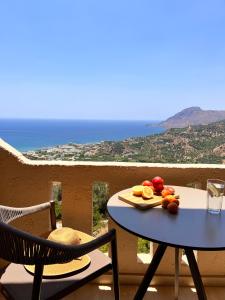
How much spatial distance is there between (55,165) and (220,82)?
37.8 metres

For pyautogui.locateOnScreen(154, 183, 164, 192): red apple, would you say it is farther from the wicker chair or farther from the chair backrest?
the chair backrest

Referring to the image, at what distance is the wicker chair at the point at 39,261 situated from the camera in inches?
49.1

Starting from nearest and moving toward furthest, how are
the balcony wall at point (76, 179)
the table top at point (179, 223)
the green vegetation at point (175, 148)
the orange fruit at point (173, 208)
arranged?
the table top at point (179, 223) < the orange fruit at point (173, 208) < the balcony wall at point (76, 179) < the green vegetation at point (175, 148)

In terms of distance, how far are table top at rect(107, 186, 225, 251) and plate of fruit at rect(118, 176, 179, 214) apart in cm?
3

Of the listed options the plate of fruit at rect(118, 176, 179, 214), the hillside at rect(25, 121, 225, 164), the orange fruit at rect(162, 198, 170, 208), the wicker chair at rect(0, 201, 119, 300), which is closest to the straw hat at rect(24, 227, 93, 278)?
the wicker chair at rect(0, 201, 119, 300)

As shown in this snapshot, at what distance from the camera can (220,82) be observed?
36750 mm

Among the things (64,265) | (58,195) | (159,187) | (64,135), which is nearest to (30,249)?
(64,265)

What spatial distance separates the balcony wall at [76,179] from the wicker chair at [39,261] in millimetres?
579

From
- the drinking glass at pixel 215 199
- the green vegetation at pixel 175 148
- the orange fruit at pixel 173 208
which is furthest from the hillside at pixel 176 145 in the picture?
the orange fruit at pixel 173 208

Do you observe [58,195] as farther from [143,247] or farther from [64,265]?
[143,247]

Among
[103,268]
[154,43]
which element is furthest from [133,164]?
[154,43]

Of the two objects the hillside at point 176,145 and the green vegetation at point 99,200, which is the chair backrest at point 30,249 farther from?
the hillside at point 176,145

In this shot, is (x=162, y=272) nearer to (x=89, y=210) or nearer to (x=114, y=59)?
(x=89, y=210)

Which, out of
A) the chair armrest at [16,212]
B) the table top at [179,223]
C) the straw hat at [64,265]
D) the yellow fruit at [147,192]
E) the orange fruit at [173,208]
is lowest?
the straw hat at [64,265]
